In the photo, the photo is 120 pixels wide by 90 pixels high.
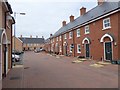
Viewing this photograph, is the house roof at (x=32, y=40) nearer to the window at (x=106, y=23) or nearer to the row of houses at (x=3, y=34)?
the window at (x=106, y=23)

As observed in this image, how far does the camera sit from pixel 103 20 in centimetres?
2094

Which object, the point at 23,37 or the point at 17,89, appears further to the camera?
the point at 23,37

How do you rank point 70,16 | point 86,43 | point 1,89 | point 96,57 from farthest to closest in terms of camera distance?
point 70,16 → point 86,43 → point 96,57 → point 1,89

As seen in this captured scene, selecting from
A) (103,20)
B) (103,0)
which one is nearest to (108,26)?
(103,20)

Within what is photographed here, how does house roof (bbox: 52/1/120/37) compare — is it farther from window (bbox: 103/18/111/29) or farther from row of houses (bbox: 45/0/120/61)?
window (bbox: 103/18/111/29)

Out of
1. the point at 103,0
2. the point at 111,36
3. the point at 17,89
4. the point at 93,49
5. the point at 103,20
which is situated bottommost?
the point at 17,89

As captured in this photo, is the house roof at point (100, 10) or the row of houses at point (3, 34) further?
the house roof at point (100, 10)

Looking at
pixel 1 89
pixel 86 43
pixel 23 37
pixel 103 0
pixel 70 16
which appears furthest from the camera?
pixel 23 37

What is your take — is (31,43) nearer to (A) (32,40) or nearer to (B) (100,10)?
(A) (32,40)

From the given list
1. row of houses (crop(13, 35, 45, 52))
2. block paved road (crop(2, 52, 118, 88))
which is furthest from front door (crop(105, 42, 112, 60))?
row of houses (crop(13, 35, 45, 52))

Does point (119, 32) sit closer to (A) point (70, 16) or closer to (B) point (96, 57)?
(B) point (96, 57)

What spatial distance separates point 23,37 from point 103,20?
89583mm

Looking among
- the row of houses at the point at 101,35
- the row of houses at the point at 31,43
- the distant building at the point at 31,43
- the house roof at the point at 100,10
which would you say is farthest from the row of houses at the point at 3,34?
the distant building at the point at 31,43

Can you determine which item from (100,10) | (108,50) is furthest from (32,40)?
(108,50)
